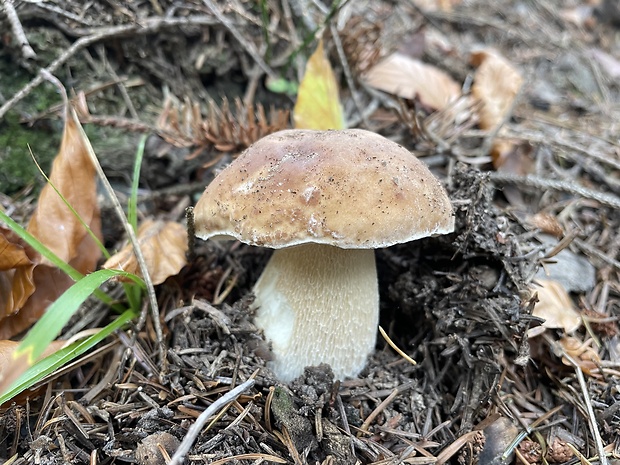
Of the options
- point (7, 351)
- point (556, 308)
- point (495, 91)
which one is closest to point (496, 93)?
→ point (495, 91)

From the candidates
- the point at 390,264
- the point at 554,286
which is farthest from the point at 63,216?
the point at 554,286

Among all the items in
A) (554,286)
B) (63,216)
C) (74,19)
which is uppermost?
(74,19)

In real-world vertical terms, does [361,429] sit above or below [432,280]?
below

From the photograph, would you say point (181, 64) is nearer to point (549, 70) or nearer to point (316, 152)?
point (316, 152)

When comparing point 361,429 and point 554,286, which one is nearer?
point 361,429

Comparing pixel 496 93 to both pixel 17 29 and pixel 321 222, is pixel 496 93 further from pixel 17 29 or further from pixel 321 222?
pixel 17 29

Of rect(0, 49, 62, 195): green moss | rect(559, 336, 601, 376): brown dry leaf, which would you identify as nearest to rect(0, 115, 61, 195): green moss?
rect(0, 49, 62, 195): green moss
